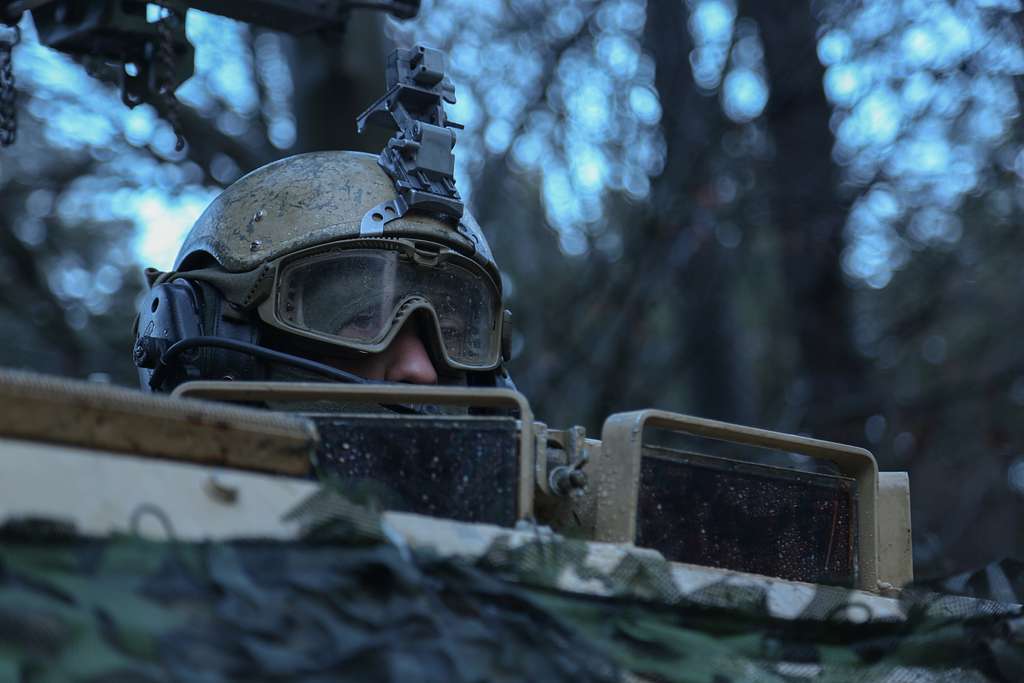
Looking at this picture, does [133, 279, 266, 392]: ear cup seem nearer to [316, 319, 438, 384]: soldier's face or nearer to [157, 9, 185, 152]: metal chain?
[316, 319, 438, 384]: soldier's face

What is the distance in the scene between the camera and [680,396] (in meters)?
14.6

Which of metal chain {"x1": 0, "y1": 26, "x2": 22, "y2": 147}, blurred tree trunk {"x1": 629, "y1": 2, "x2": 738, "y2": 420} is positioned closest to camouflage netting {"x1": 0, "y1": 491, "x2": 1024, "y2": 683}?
metal chain {"x1": 0, "y1": 26, "x2": 22, "y2": 147}

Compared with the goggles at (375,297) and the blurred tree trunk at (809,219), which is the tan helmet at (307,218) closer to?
the goggles at (375,297)

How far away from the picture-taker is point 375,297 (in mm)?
3010

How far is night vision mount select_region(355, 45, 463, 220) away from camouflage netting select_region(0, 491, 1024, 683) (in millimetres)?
1643

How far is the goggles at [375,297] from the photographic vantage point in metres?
2.97

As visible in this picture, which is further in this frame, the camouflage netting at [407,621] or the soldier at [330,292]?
the soldier at [330,292]

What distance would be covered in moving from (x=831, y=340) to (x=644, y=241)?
5.96ft

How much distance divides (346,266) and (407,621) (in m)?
1.74

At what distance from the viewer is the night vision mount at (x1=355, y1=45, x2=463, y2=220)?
3146mm

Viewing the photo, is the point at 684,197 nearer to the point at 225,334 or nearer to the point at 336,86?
the point at 336,86

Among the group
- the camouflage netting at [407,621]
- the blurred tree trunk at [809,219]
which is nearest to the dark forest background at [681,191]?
the blurred tree trunk at [809,219]

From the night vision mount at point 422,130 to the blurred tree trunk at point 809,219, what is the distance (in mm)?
4913

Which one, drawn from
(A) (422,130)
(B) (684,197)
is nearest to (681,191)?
(B) (684,197)
